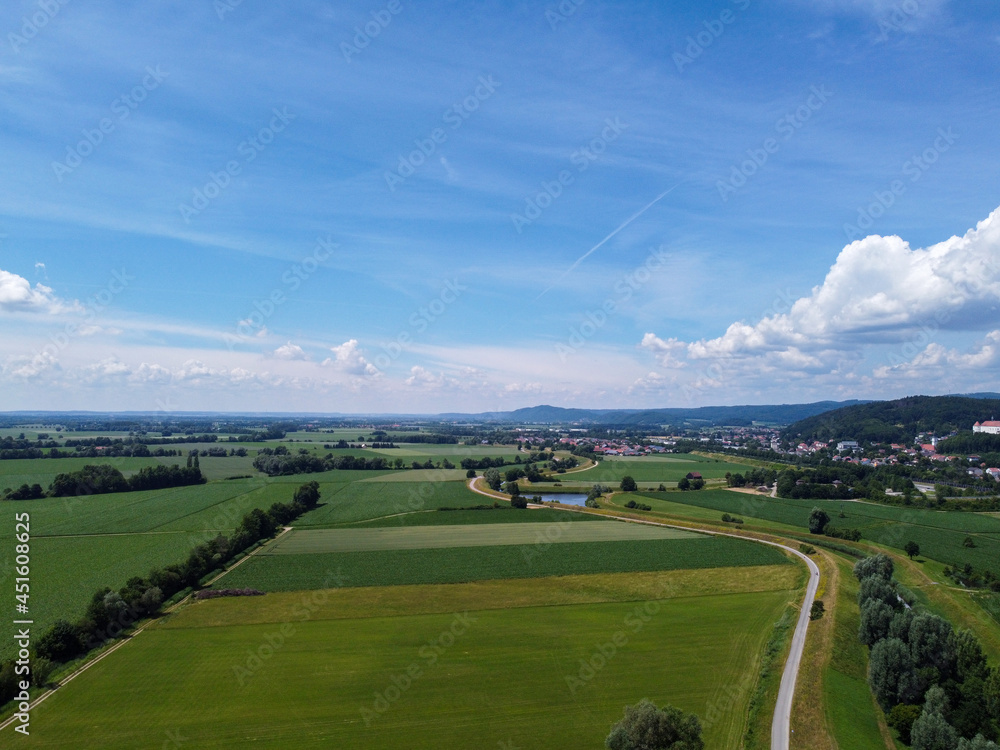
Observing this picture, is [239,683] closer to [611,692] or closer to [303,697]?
[303,697]

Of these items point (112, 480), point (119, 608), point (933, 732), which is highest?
point (112, 480)

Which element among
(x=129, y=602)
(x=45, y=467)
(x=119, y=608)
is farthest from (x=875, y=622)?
(x=45, y=467)

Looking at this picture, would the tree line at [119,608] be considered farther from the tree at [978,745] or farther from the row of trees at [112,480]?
the row of trees at [112,480]

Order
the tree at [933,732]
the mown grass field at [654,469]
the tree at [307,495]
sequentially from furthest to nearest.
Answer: the mown grass field at [654,469], the tree at [307,495], the tree at [933,732]

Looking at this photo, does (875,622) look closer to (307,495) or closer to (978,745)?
(978,745)

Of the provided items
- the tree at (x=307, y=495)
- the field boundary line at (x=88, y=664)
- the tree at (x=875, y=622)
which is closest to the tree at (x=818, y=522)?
the tree at (x=875, y=622)

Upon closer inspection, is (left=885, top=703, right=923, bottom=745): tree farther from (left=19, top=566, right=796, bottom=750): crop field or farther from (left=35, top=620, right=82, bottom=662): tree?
(left=35, top=620, right=82, bottom=662): tree
